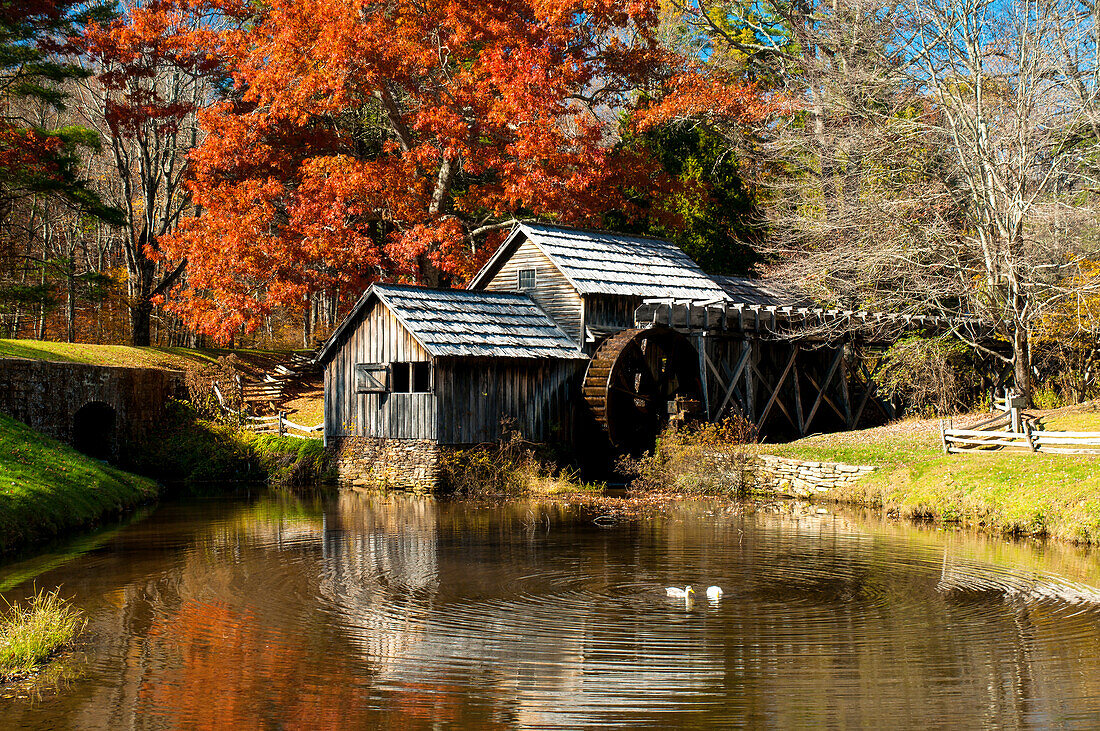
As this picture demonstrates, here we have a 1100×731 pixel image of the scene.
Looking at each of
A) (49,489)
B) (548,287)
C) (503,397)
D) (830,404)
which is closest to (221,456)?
(503,397)

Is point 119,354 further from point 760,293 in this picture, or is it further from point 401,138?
point 760,293

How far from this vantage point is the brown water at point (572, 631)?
24.0 feet

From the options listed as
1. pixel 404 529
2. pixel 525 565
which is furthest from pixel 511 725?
pixel 404 529

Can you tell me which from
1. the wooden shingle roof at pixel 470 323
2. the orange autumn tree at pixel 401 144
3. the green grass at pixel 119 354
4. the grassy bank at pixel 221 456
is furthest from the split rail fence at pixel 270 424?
the green grass at pixel 119 354

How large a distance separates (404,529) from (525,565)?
4.19 metres

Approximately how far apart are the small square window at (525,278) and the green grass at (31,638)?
17863 millimetres

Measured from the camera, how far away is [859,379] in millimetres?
30797

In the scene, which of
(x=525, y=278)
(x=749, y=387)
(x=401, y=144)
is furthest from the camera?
(x=401, y=144)

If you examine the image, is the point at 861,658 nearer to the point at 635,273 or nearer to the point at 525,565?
the point at 525,565

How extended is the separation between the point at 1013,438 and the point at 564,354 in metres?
10.1

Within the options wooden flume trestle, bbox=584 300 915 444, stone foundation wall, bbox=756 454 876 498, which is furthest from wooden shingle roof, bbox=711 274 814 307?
stone foundation wall, bbox=756 454 876 498

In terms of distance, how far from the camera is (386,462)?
2384cm

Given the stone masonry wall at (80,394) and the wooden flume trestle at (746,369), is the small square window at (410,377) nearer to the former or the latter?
the wooden flume trestle at (746,369)

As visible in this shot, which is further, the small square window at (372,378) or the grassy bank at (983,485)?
the small square window at (372,378)
